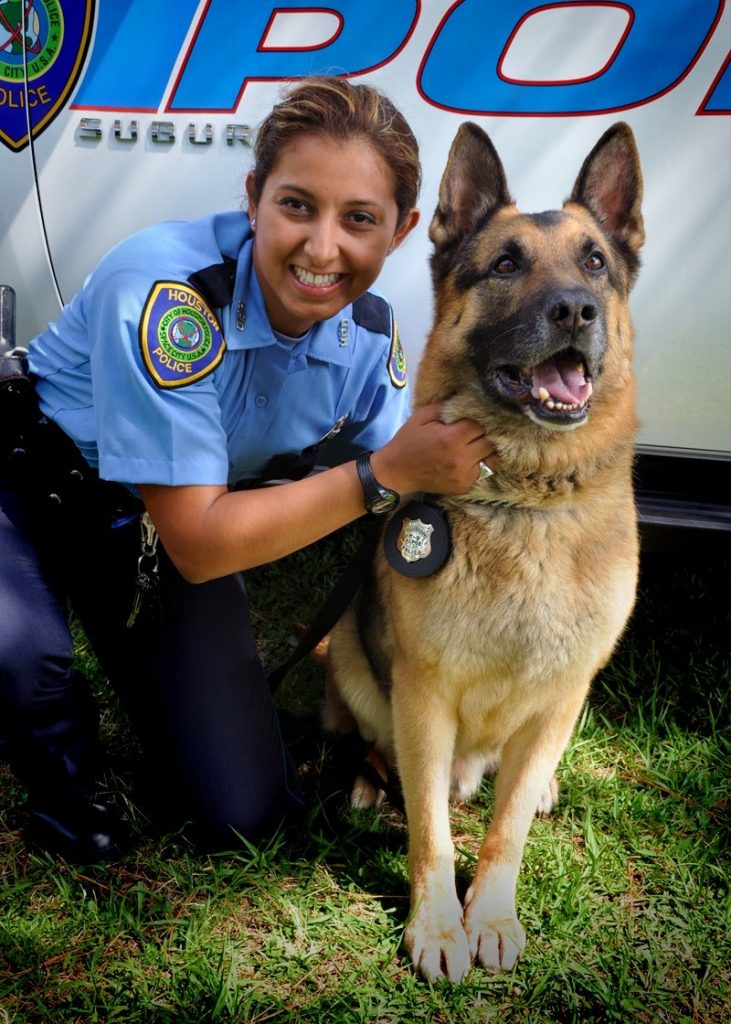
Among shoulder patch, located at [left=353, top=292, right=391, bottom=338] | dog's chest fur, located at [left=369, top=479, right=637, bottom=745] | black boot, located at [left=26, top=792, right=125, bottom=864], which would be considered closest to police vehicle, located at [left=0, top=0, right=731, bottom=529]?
shoulder patch, located at [left=353, top=292, right=391, bottom=338]

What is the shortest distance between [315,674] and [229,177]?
5.03ft

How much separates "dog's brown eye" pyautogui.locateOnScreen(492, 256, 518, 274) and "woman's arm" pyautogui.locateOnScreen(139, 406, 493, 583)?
35 centimetres

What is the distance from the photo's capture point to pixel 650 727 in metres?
2.60

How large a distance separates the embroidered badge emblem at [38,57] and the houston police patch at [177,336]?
1.10 metres

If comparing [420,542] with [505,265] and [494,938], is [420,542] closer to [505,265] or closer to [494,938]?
[505,265]

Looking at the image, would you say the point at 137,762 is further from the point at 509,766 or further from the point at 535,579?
the point at 535,579

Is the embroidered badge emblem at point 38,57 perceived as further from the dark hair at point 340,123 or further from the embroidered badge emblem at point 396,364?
the embroidered badge emblem at point 396,364

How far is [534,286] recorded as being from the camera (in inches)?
71.1

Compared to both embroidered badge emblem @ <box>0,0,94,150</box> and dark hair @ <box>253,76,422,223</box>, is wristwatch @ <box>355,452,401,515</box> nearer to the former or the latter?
dark hair @ <box>253,76,422,223</box>

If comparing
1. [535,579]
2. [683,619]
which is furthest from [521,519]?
[683,619]

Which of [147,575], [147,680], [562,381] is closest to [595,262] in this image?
[562,381]

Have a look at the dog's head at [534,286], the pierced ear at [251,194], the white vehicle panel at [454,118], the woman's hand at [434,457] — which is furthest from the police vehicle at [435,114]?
the woman's hand at [434,457]

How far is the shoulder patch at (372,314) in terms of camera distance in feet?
7.20

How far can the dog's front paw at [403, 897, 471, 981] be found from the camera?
180cm
